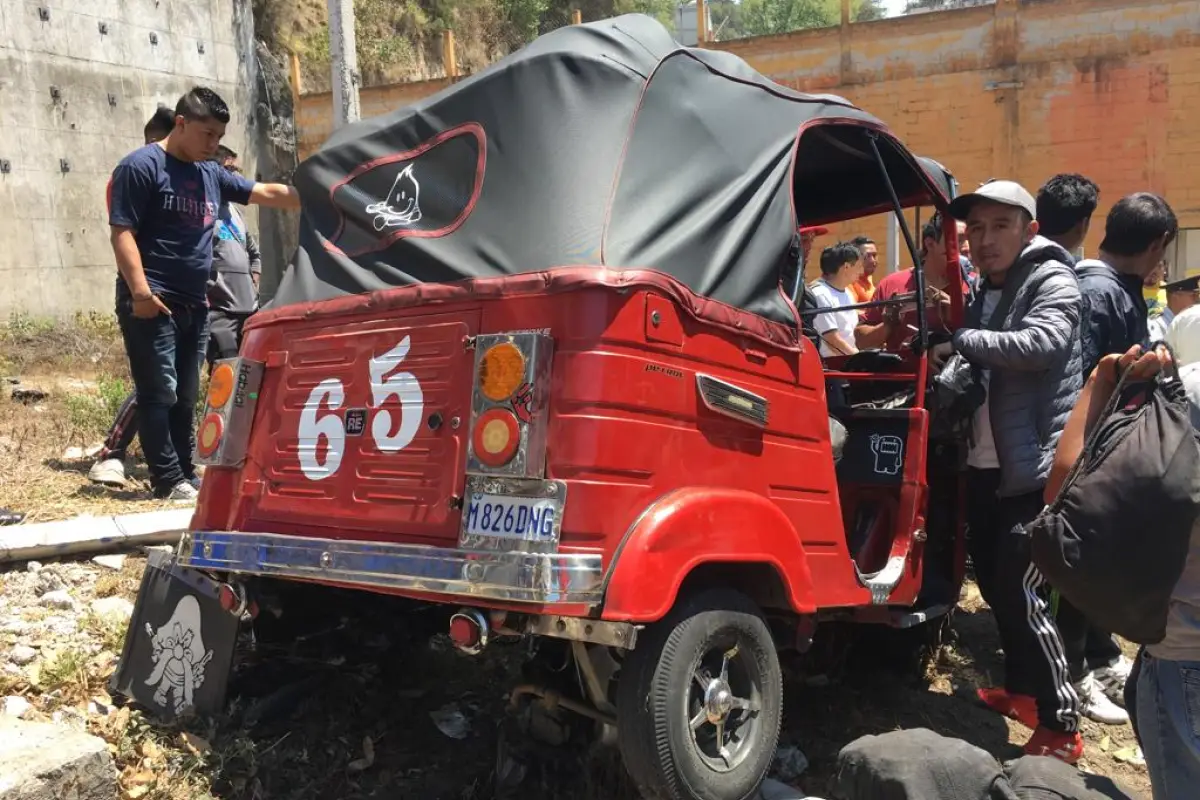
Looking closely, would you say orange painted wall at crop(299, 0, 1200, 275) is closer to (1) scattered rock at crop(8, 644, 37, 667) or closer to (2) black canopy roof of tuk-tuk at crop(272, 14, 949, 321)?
(2) black canopy roof of tuk-tuk at crop(272, 14, 949, 321)

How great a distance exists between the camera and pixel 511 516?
249cm

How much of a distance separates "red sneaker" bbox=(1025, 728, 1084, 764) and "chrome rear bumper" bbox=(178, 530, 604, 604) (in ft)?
7.14

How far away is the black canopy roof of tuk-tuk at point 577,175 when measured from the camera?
2.79 metres

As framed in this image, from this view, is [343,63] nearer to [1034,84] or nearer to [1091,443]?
[1091,443]

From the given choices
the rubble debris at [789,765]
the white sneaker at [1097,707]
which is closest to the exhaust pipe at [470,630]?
the rubble debris at [789,765]

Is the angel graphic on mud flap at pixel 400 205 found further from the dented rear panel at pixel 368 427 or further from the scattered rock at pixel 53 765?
the scattered rock at pixel 53 765

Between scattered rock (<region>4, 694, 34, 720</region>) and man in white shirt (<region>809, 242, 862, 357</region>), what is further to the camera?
man in white shirt (<region>809, 242, 862, 357</region>)

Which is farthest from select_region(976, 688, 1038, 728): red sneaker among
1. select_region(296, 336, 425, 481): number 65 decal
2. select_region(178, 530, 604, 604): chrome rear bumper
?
select_region(296, 336, 425, 481): number 65 decal

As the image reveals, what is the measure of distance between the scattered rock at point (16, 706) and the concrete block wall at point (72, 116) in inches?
455

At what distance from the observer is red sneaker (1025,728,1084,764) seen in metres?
3.52

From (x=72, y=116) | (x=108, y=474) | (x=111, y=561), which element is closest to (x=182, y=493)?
(x=108, y=474)

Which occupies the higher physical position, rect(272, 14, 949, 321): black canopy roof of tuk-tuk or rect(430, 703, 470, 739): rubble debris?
rect(272, 14, 949, 321): black canopy roof of tuk-tuk

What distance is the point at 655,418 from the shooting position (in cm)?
258

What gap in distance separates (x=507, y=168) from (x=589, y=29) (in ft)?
1.94
